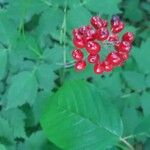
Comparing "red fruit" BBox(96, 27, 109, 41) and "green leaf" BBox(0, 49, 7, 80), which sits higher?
"red fruit" BBox(96, 27, 109, 41)

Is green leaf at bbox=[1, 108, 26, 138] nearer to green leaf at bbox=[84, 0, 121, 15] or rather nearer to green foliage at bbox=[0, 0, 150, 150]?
green foliage at bbox=[0, 0, 150, 150]

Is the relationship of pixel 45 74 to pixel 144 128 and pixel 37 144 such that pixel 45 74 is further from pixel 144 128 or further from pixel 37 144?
pixel 144 128

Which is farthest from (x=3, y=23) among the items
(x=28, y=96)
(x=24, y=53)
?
(x=28, y=96)

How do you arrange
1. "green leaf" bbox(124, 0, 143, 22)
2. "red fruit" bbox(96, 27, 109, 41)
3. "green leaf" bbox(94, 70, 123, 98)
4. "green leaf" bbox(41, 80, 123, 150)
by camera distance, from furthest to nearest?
1. "green leaf" bbox(124, 0, 143, 22)
2. "green leaf" bbox(94, 70, 123, 98)
3. "red fruit" bbox(96, 27, 109, 41)
4. "green leaf" bbox(41, 80, 123, 150)

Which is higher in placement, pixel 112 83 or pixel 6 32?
pixel 6 32

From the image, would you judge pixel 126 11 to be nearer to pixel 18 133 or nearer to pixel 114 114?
pixel 18 133

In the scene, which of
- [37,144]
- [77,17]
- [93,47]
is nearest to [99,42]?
[93,47]

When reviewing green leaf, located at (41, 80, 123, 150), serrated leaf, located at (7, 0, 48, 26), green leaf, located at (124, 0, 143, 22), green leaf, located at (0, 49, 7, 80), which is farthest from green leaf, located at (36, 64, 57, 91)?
green leaf, located at (124, 0, 143, 22)
